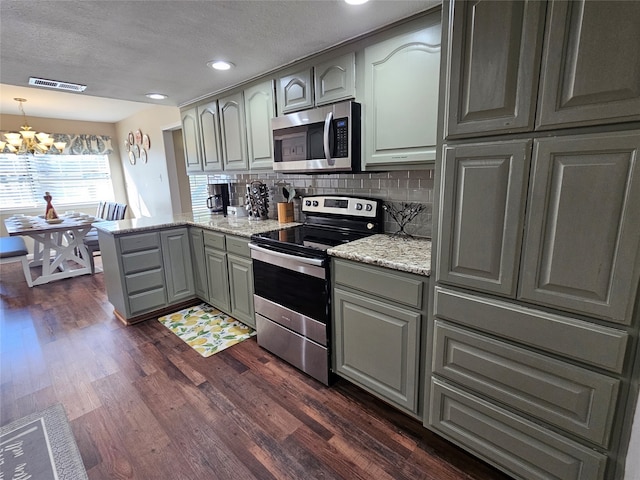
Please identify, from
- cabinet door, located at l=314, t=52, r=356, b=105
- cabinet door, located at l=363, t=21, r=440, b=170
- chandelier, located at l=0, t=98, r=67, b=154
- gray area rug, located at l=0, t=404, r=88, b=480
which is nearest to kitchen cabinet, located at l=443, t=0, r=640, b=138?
cabinet door, located at l=363, t=21, r=440, b=170

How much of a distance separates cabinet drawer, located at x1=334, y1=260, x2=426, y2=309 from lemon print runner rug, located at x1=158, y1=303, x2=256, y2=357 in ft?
4.29

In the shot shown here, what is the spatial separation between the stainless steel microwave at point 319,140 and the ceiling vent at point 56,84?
1.85 m

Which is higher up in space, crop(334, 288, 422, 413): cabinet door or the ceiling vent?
the ceiling vent

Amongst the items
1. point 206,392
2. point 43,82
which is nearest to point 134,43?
point 43,82

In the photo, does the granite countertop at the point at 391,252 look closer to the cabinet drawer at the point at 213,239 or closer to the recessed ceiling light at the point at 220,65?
the cabinet drawer at the point at 213,239

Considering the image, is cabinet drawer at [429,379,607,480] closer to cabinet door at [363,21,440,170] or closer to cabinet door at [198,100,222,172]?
cabinet door at [363,21,440,170]

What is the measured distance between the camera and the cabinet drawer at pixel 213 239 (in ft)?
8.92

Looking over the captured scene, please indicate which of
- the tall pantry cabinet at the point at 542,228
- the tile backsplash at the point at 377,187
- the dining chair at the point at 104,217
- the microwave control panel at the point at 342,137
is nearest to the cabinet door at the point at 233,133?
the tile backsplash at the point at 377,187

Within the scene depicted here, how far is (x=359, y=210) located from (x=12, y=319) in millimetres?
3609

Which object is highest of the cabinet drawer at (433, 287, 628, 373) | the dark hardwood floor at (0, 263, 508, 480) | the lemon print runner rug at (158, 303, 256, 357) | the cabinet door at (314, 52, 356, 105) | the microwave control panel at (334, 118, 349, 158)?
the cabinet door at (314, 52, 356, 105)

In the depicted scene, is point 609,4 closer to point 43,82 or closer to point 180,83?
point 180,83

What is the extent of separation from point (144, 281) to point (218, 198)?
Result: 1.19 m

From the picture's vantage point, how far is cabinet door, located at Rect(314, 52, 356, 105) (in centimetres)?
193

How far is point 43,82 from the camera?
2.59 metres
